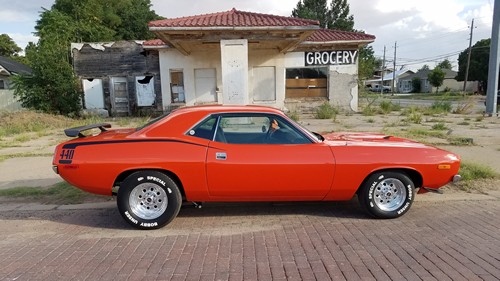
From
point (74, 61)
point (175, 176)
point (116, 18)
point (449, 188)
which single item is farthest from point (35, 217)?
point (116, 18)

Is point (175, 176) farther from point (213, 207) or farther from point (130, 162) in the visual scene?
point (213, 207)

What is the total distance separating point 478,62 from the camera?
160 ft

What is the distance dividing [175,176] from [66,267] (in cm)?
144

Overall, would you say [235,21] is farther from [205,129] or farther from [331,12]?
[331,12]

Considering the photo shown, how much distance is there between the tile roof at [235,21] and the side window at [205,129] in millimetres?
8015

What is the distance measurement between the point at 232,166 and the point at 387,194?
2004 mm

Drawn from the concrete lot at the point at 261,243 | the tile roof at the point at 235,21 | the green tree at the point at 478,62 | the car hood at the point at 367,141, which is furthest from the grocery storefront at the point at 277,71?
the green tree at the point at 478,62

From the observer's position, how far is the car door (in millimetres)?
3938

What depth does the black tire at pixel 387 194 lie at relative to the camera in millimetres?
4102

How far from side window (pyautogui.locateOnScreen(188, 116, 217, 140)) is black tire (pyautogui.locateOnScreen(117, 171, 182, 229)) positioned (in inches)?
24.6

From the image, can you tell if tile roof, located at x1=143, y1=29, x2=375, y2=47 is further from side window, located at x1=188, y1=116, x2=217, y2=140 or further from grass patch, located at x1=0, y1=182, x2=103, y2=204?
side window, located at x1=188, y1=116, x2=217, y2=140

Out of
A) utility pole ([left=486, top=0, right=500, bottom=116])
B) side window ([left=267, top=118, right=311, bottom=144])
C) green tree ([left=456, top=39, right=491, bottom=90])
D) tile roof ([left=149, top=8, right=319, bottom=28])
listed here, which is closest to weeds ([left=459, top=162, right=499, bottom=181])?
side window ([left=267, top=118, right=311, bottom=144])

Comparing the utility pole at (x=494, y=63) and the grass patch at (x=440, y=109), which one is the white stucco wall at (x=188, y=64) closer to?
the grass patch at (x=440, y=109)

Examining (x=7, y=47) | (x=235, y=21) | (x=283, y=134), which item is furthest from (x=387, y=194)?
(x=7, y=47)
